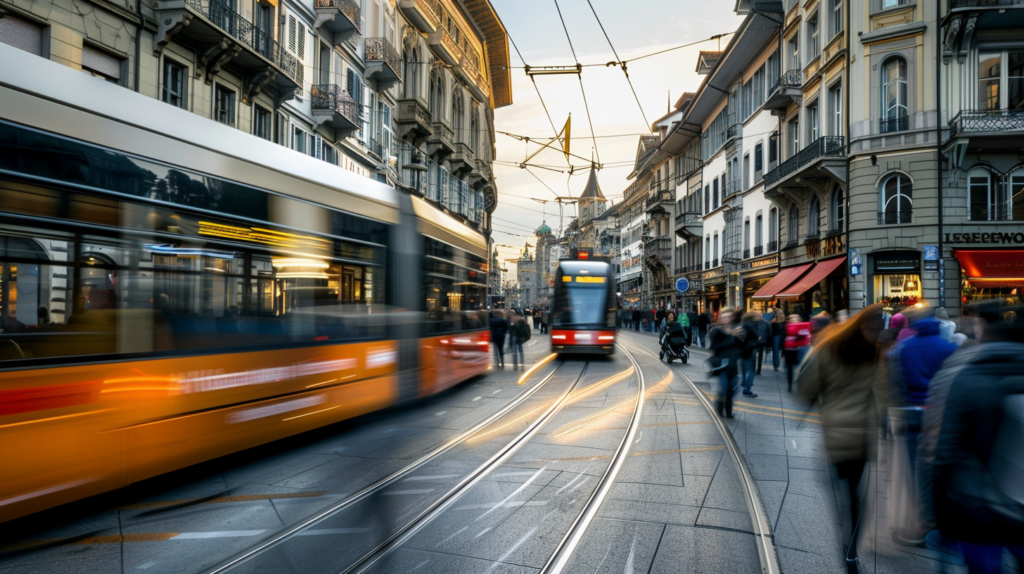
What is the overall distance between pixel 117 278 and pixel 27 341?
2.70ft

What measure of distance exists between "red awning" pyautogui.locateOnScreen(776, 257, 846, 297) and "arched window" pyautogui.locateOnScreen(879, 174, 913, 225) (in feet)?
6.55

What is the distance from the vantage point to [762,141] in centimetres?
3562

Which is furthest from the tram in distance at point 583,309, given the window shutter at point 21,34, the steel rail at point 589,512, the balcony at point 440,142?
the balcony at point 440,142

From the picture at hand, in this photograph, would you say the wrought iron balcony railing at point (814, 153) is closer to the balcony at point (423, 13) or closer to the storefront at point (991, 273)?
the storefront at point (991, 273)

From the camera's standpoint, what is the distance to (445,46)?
43.4 meters

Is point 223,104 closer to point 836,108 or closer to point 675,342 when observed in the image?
point 675,342

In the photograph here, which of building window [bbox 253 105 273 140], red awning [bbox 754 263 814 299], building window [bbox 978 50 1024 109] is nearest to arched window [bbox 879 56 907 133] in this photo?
building window [bbox 978 50 1024 109]

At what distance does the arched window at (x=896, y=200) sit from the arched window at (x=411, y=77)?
23.6m

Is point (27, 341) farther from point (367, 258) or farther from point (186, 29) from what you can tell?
point (186, 29)

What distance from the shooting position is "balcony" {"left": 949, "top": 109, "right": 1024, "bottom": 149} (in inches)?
874

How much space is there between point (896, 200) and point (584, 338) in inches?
446

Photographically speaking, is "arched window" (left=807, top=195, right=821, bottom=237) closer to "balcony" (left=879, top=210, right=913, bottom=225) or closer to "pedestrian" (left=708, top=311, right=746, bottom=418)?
"balcony" (left=879, top=210, right=913, bottom=225)

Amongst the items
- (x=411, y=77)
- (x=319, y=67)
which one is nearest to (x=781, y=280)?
(x=319, y=67)

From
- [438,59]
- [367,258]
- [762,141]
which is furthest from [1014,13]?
[438,59]
